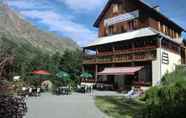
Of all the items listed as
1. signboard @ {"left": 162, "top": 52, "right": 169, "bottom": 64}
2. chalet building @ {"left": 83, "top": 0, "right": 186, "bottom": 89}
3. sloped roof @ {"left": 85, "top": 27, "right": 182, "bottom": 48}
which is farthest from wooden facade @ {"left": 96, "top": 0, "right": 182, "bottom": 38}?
signboard @ {"left": 162, "top": 52, "right": 169, "bottom": 64}

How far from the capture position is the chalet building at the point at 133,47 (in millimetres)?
28355

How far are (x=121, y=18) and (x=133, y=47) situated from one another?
18.5 ft

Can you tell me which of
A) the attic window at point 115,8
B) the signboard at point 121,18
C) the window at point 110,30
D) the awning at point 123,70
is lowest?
the awning at point 123,70

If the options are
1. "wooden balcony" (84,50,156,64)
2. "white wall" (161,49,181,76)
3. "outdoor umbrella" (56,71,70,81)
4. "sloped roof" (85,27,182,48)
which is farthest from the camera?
A: "sloped roof" (85,27,182,48)

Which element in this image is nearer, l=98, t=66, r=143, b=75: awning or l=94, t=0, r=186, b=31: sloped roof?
l=98, t=66, r=143, b=75: awning

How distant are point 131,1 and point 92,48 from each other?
28.9 feet

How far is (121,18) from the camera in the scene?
3584cm

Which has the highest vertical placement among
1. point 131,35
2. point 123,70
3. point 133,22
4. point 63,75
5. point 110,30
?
point 133,22

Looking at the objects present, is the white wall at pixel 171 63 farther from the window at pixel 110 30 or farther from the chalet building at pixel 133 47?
the window at pixel 110 30

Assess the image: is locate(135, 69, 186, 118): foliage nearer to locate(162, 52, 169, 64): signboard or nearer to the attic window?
locate(162, 52, 169, 64): signboard

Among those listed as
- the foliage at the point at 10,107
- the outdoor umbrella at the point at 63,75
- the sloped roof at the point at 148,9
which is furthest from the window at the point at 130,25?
the foliage at the point at 10,107

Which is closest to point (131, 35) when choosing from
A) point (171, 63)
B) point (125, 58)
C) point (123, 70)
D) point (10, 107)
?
point (125, 58)

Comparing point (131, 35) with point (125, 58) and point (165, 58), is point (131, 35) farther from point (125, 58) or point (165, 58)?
point (165, 58)

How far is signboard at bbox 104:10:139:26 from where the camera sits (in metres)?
34.1
